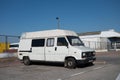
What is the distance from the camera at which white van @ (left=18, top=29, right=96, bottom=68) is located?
13.9 metres

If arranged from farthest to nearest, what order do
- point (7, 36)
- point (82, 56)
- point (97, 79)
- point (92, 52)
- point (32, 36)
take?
point (7, 36) → point (32, 36) → point (92, 52) → point (82, 56) → point (97, 79)

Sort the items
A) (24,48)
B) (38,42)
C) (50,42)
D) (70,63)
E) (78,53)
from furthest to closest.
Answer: (24,48), (38,42), (50,42), (70,63), (78,53)

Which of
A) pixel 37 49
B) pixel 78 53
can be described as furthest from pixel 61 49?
pixel 37 49

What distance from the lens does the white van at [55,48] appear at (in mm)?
13867

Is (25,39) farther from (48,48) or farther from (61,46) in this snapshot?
(61,46)

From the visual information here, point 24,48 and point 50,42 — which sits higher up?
point 50,42

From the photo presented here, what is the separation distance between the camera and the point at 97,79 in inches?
382

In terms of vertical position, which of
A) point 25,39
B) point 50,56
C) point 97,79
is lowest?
point 97,79

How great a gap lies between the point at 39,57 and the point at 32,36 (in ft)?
6.48

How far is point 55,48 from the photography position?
14734mm

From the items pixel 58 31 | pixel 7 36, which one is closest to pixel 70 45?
pixel 58 31

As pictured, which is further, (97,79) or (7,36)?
(7,36)

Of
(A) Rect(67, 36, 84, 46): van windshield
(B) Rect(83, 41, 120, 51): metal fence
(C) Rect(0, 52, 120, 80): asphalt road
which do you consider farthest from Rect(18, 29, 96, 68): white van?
→ (B) Rect(83, 41, 120, 51): metal fence

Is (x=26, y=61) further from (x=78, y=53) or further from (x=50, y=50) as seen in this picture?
(x=78, y=53)
